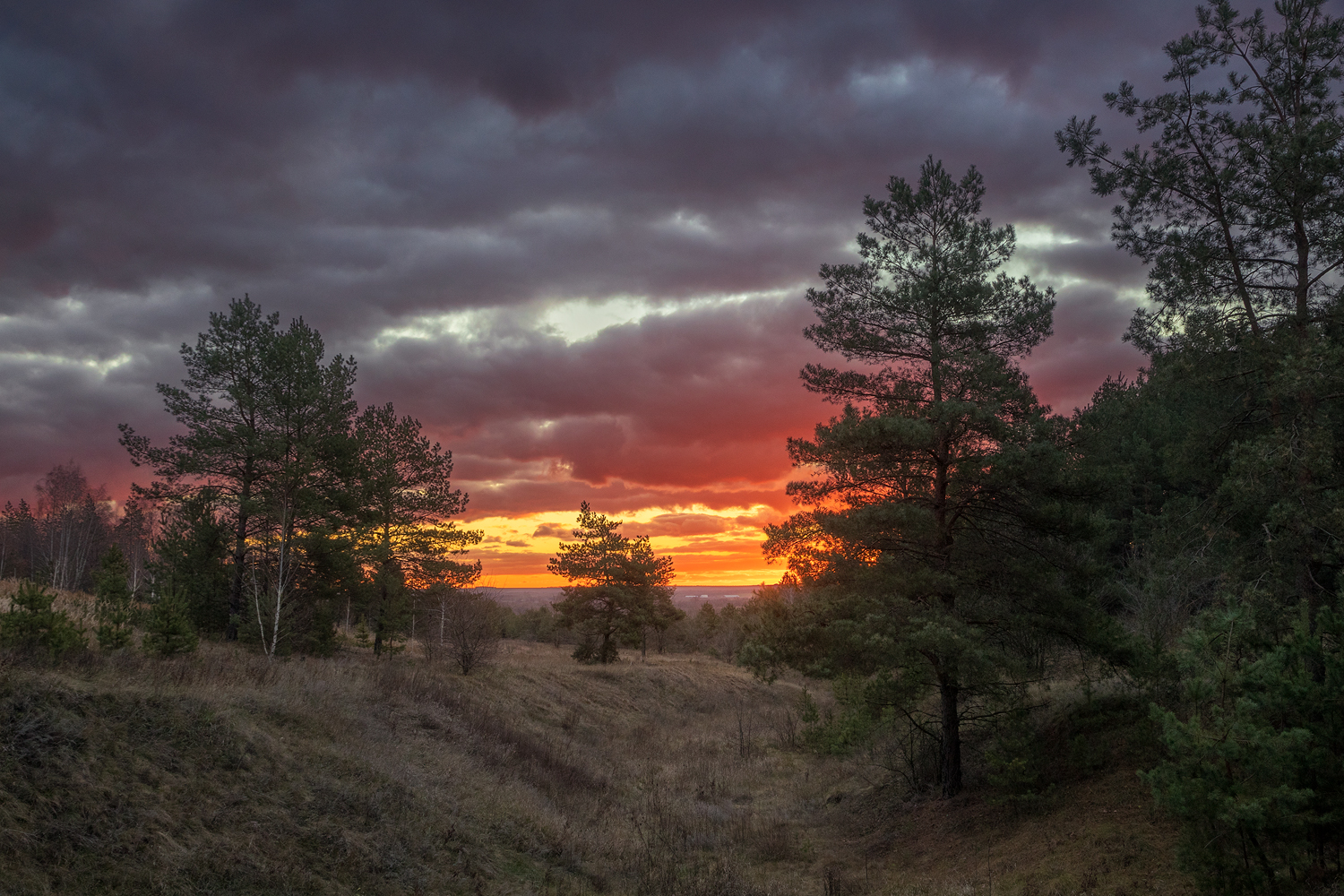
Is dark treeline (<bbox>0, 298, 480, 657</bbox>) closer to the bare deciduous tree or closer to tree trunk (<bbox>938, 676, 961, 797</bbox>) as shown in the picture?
the bare deciduous tree

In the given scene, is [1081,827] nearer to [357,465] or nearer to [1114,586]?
[1114,586]

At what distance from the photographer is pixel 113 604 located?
18.8 meters

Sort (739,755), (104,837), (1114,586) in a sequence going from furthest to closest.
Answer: (739,755) < (1114,586) < (104,837)

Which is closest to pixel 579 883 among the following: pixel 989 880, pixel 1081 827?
pixel 989 880

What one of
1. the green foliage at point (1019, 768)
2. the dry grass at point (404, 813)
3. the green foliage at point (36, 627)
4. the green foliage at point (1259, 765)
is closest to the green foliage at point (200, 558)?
the dry grass at point (404, 813)

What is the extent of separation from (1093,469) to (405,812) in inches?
556

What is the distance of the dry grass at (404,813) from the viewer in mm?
8312

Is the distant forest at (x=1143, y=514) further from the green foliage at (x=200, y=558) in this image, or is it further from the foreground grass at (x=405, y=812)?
the green foliage at (x=200, y=558)

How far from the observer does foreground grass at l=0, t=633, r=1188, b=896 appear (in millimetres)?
8312

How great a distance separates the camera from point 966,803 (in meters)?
14.2

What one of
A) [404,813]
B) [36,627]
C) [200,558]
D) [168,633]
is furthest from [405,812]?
[200,558]

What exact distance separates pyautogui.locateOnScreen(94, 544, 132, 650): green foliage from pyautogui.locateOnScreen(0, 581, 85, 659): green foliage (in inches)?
58.9

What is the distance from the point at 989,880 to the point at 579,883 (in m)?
6.58

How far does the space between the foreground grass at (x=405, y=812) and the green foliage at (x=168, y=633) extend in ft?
2.48
